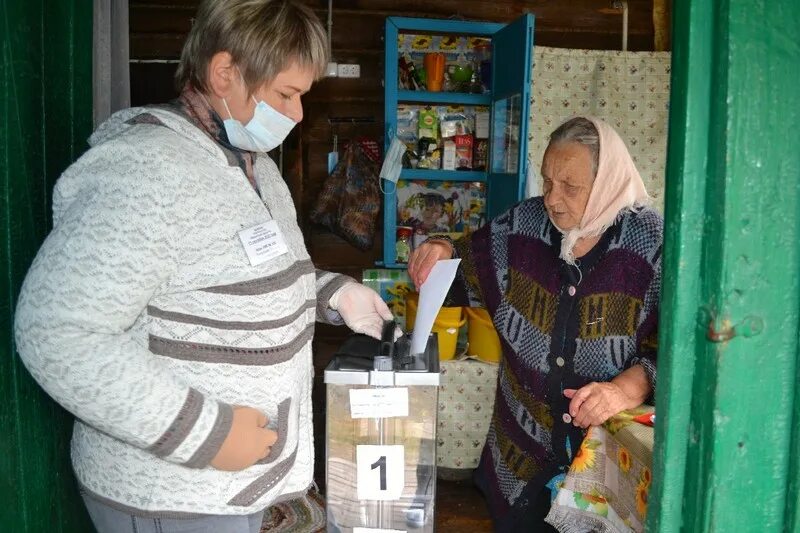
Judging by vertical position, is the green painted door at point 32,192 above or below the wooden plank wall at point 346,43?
below

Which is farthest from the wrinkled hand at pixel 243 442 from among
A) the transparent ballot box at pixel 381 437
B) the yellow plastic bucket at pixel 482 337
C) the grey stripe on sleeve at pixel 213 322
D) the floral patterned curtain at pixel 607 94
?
the floral patterned curtain at pixel 607 94

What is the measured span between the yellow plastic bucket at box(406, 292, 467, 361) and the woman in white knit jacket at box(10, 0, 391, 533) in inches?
90.6

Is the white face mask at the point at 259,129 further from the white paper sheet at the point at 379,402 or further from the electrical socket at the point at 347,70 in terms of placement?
the electrical socket at the point at 347,70

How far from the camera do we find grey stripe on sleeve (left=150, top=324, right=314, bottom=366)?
47.2 inches

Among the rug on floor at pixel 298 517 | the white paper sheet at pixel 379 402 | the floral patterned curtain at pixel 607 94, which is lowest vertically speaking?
the rug on floor at pixel 298 517

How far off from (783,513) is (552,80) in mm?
3425

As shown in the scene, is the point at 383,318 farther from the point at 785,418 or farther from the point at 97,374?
the point at 785,418

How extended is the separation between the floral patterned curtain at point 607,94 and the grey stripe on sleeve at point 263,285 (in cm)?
281

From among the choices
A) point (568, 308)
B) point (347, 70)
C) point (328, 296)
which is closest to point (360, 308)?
point (328, 296)

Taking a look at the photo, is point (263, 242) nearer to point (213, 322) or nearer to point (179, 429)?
point (213, 322)

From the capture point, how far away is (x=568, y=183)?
2.05 meters

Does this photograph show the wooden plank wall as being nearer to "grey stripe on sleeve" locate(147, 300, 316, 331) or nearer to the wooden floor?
the wooden floor

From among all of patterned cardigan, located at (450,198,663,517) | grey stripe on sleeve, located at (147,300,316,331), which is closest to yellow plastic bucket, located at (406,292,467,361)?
patterned cardigan, located at (450,198,663,517)

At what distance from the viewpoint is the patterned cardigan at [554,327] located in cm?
195
